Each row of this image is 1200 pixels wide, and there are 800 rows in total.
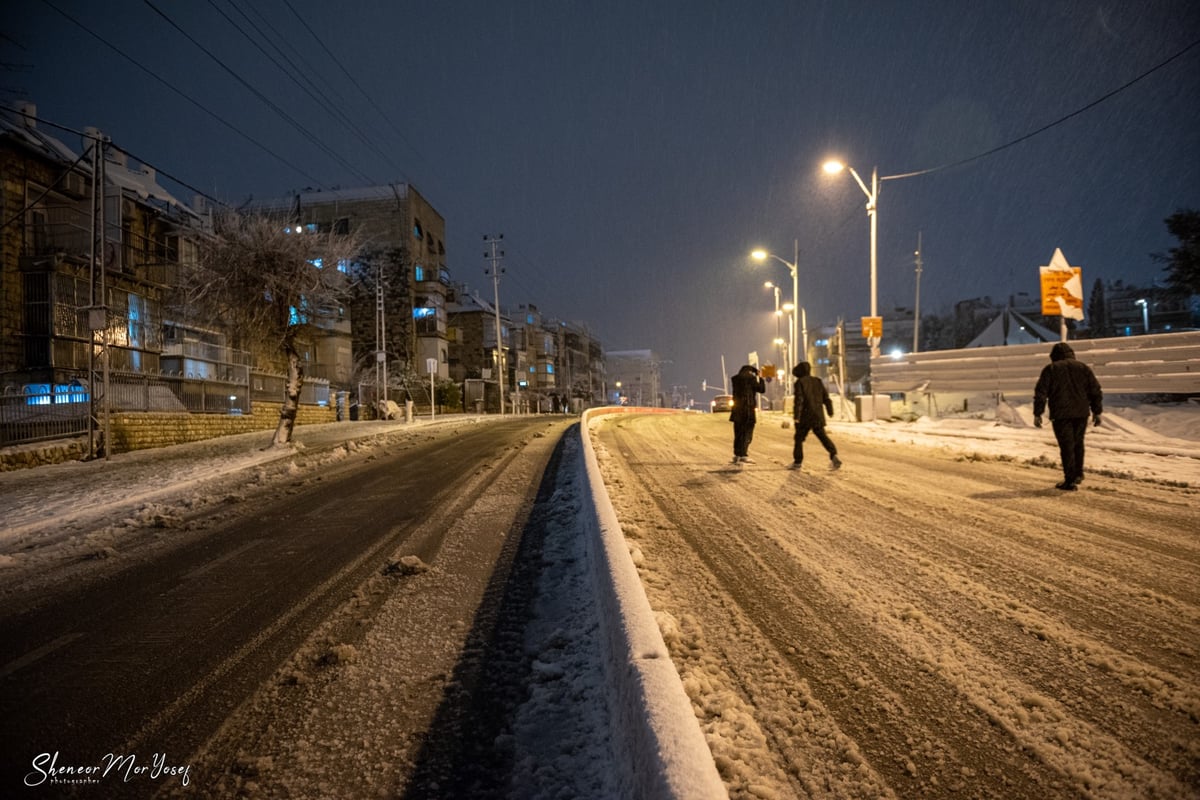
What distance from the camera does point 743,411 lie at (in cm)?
983

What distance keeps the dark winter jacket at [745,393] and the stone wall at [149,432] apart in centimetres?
1401

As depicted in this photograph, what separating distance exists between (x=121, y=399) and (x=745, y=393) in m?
16.2

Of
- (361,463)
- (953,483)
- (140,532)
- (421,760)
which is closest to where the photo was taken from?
(421,760)

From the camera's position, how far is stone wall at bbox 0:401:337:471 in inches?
461

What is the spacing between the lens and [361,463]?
11922mm

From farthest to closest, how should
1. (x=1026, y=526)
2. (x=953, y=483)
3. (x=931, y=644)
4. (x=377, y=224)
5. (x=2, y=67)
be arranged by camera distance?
(x=377, y=224), (x=2, y=67), (x=953, y=483), (x=1026, y=526), (x=931, y=644)

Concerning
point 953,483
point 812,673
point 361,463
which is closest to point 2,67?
point 361,463

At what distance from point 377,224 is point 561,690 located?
5447 cm

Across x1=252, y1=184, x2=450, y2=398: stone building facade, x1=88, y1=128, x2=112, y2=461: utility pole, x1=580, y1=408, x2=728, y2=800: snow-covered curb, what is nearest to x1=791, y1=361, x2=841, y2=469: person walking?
x1=580, y1=408, x2=728, y2=800: snow-covered curb

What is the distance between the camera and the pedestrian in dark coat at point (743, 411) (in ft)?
32.1

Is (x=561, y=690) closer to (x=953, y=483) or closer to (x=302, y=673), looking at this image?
(x=302, y=673)

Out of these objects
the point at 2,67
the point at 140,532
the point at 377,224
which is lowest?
the point at 140,532

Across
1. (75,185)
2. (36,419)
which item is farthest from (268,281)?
(75,185)

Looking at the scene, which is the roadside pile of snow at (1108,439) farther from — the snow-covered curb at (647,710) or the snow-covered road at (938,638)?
the snow-covered curb at (647,710)
